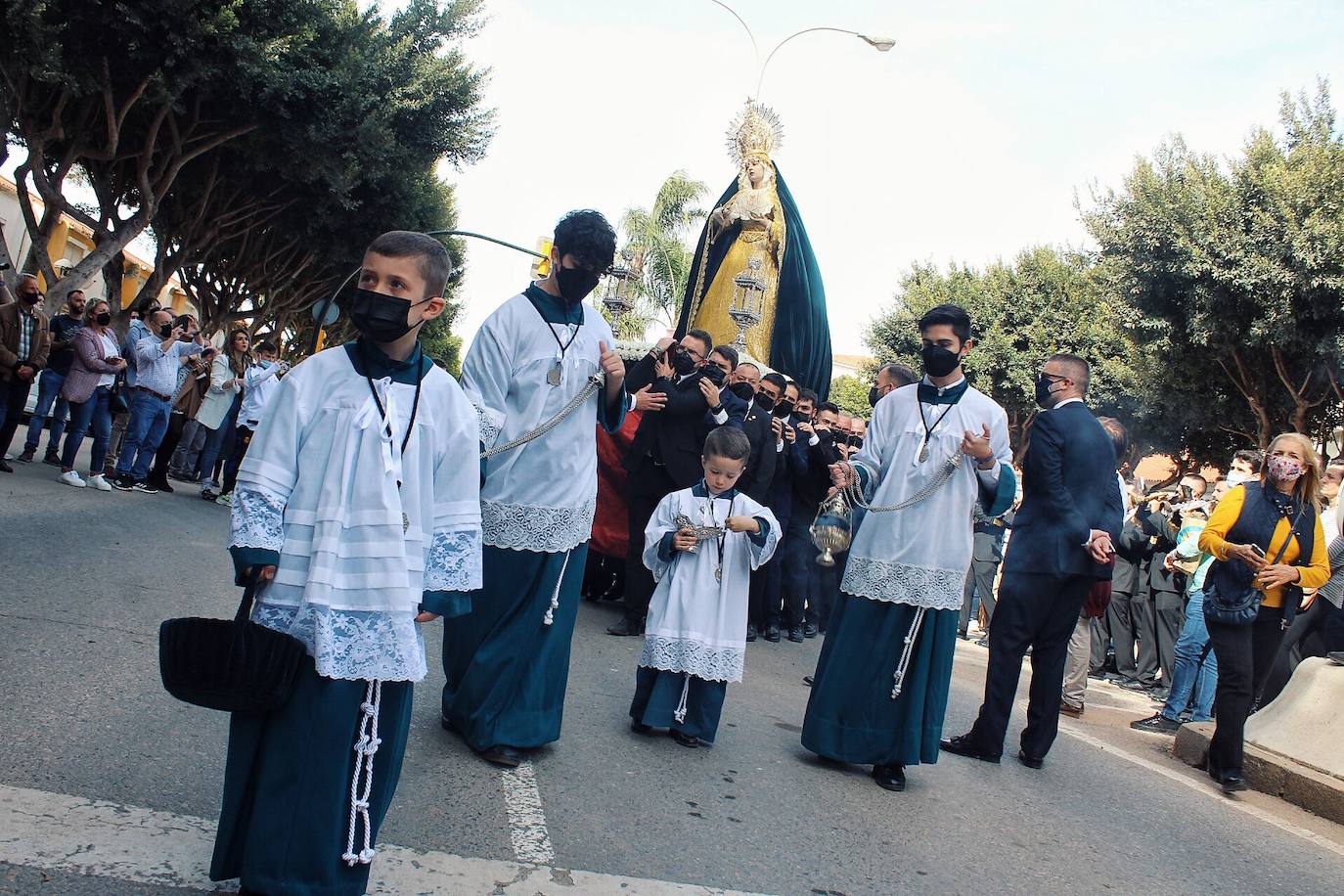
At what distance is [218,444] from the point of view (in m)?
14.5

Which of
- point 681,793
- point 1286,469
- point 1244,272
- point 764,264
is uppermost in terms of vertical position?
point 1244,272

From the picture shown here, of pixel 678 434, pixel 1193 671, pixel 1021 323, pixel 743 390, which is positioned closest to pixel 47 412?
pixel 678 434

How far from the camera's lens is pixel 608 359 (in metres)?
4.94

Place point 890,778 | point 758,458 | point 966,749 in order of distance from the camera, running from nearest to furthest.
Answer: point 890,778
point 966,749
point 758,458

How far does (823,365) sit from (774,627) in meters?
5.23

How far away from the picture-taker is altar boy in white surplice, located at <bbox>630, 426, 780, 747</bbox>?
18.3ft

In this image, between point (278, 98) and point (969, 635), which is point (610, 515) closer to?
point (969, 635)

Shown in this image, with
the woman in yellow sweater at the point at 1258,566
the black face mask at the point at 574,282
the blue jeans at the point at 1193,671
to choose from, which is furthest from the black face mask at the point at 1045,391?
the black face mask at the point at 574,282

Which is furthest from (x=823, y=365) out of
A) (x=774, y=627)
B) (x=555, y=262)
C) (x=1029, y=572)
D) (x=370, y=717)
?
(x=370, y=717)

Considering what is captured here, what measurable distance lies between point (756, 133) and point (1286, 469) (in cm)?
866

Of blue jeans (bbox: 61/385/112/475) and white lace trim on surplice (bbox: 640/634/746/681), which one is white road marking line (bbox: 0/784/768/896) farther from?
blue jeans (bbox: 61/385/112/475)

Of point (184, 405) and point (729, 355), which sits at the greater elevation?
point (729, 355)

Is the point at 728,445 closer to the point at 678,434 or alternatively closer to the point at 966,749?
the point at 966,749

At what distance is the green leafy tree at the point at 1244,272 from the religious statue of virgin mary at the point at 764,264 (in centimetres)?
1039
